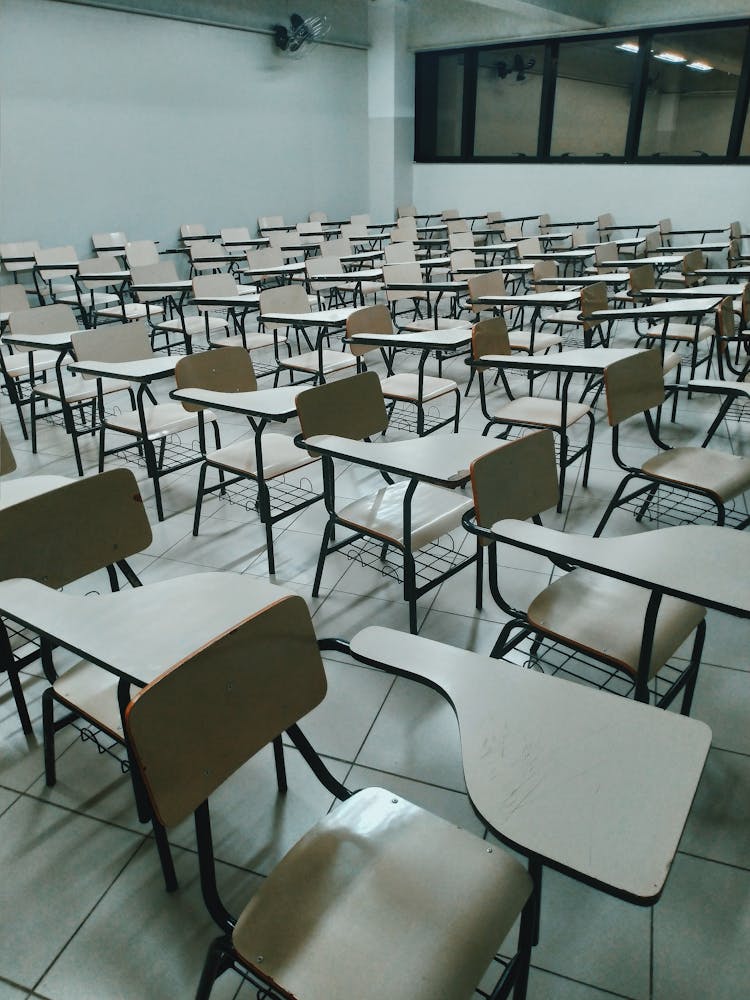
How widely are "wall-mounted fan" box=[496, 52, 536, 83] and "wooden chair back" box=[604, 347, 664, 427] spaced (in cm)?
797

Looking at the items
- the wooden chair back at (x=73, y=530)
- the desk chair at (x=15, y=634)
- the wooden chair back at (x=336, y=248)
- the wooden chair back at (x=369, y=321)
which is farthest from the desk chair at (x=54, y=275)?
the wooden chair back at (x=73, y=530)

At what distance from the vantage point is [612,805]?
2.90 feet

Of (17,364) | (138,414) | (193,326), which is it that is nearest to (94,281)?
(193,326)

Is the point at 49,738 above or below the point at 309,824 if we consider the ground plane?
above

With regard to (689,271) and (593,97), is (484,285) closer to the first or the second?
(689,271)

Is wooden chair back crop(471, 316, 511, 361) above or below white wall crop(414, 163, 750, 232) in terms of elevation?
below

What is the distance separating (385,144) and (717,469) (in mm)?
8724

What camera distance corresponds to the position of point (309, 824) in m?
1.55

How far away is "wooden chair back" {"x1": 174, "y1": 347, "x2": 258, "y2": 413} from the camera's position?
108 inches

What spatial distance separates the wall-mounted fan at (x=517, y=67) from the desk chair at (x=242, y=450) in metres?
8.03

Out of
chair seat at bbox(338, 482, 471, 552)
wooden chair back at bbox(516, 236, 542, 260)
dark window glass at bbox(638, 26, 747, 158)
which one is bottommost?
chair seat at bbox(338, 482, 471, 552)

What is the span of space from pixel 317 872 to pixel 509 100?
401 inches

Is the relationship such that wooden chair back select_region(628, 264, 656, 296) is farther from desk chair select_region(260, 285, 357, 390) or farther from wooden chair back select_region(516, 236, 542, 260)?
desk chair select_region(260, 285, 357, 390)

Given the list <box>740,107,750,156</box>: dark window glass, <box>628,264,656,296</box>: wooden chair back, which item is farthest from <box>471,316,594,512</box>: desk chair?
A: <box>740,107,750,156</box>: dark window glass
